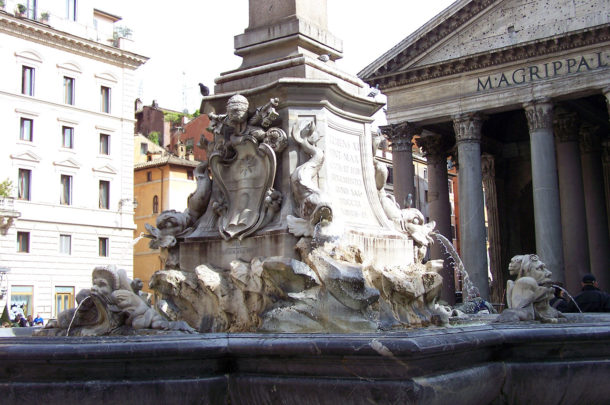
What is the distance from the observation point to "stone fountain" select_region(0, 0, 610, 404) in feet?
15.1

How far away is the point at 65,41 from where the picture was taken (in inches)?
1532

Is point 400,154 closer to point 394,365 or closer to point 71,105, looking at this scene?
point 71,105

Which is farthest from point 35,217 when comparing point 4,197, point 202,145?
point 202,145

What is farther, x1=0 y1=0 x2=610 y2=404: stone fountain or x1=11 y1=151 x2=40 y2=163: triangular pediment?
x1=11 y1=151 x2=40 y2=163: triangular pediment

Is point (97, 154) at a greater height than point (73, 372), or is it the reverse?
point (97, 154)

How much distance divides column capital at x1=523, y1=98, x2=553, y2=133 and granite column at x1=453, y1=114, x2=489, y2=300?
264cm

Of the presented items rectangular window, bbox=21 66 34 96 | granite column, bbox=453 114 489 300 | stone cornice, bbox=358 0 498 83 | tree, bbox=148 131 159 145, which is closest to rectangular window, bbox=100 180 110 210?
rectangular window, bbox=21 66 34 96

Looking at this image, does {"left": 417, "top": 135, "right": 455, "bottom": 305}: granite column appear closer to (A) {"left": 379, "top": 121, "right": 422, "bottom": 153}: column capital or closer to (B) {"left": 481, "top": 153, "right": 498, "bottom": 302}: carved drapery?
(A) {"left": 379, "top": 121, "right": 422, "bottom": 153}: column capital

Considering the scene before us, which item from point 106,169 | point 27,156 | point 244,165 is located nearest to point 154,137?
point 106,169

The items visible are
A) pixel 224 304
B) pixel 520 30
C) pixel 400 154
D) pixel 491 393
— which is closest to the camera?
pixel 491 393

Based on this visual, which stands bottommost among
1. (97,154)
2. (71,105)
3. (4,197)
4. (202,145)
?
(202,145)

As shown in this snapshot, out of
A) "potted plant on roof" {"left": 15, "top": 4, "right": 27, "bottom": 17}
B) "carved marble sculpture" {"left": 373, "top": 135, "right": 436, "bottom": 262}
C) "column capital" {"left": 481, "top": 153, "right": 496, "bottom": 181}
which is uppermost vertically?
"potted plant on roof" {"left": 15, "top": 4, "right": 27, "bottom": 17}

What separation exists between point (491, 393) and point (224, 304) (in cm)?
295

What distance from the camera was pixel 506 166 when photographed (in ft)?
136
